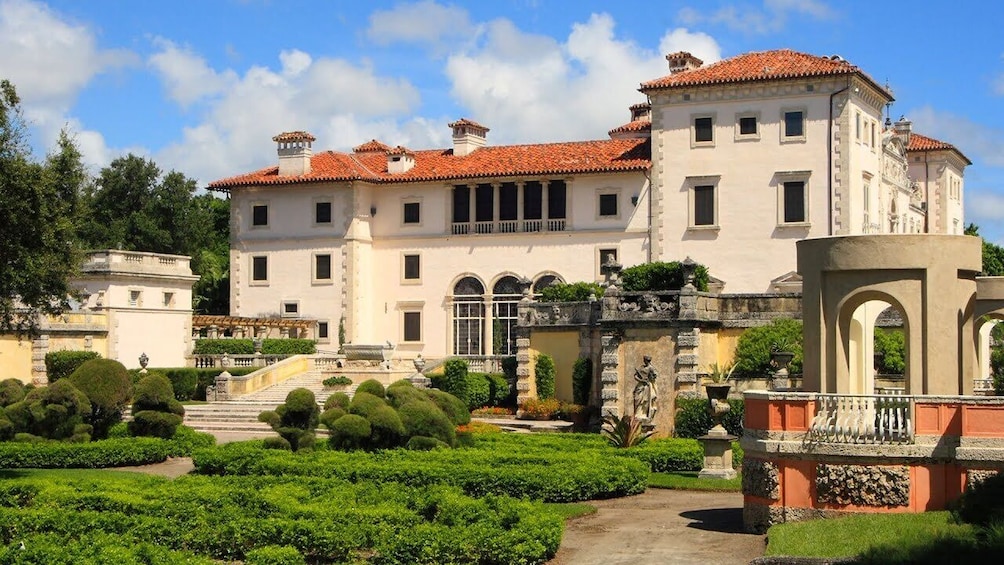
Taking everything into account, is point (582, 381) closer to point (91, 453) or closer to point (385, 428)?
point (385, 428)

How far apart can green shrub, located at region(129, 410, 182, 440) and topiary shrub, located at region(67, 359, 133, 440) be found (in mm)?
549

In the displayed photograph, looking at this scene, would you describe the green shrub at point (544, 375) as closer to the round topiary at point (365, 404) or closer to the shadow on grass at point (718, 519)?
the round topiary at point (365, 404)

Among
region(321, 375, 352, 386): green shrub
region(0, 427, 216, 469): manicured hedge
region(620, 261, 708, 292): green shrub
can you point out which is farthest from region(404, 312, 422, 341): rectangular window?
region(0, 427, 216, 469): manicured hedge

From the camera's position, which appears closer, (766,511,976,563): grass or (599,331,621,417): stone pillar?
(766,511,976,563): grass

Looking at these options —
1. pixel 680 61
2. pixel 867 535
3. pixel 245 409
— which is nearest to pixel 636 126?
pixel 680 61

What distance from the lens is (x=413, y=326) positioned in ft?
203

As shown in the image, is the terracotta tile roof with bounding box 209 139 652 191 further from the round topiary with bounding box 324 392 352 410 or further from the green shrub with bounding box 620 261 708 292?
the round topiary with bounding box 324 392 352 410

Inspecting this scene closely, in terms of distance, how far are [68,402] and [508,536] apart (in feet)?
54.4

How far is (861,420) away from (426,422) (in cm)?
1209

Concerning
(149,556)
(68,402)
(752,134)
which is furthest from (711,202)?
(149,556)

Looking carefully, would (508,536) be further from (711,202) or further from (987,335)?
(711,202)

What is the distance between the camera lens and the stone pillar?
39.2 meters

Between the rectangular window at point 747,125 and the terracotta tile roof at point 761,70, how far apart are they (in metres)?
1.57

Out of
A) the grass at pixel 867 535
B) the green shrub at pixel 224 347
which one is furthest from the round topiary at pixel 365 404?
the green shrub at pixel 224 347
